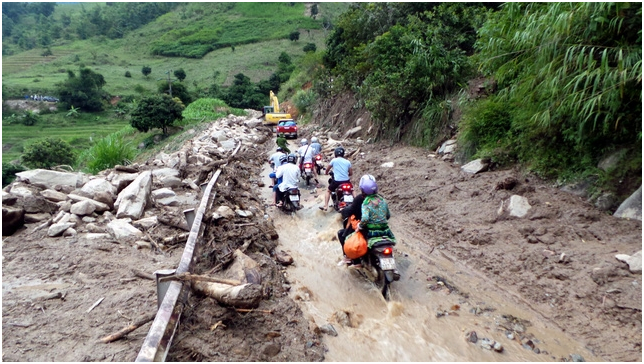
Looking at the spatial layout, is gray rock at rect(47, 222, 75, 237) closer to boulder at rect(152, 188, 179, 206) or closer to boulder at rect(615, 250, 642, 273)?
boulder at rect(152, 188, 179, 206)

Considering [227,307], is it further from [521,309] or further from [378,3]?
[378,3]

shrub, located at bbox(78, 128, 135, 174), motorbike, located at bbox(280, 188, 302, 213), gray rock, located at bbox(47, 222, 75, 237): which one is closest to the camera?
gray rock, located at bbox(47, 222, 75, 237)

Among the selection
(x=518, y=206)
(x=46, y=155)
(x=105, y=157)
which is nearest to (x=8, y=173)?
(x=46, y=155)

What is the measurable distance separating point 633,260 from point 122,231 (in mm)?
6837

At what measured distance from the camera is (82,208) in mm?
6125

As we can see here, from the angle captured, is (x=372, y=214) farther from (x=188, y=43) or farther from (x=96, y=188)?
(x=188, y=43)

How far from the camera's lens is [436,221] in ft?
24.9

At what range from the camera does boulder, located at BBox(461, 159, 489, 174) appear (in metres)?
8.94

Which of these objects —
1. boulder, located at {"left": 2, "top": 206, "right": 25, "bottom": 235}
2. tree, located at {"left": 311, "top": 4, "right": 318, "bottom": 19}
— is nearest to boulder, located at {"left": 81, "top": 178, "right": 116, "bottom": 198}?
boulder, located at {"left": 2, "top": 206, "right": 25, "bottom": 235}

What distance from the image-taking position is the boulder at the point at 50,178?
285 inches

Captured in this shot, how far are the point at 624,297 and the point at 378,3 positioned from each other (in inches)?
740

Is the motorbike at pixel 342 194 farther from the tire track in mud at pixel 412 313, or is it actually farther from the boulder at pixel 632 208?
the boulder at pixel 632 208

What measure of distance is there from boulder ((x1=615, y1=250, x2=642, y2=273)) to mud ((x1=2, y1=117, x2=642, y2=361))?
0.09m

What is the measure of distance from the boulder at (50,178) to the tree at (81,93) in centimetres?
5244
